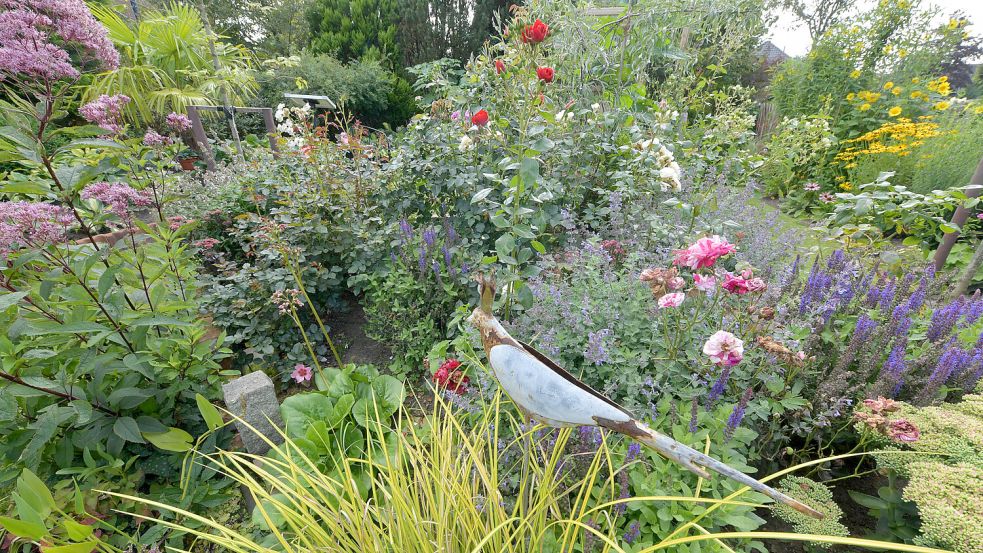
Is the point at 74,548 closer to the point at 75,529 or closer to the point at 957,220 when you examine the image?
the point at 75,529

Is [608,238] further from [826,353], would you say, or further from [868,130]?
[868,130]

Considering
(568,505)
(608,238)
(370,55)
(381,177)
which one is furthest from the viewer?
(370,55)

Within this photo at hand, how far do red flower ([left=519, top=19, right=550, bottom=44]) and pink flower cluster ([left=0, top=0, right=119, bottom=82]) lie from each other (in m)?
1.26

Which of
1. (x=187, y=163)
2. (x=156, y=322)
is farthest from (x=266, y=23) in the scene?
(x=156, y=322)

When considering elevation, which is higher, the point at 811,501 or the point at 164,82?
the point at 164,82

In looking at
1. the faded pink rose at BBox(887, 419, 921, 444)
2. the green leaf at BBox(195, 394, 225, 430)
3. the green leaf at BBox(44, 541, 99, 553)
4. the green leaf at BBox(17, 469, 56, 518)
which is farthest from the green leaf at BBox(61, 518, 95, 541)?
the faded pink rose at BBox(887, 419, 921, 444)

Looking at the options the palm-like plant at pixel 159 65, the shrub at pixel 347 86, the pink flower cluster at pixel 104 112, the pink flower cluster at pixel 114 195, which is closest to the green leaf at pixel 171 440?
the pink flower cluster at pixel 114 195

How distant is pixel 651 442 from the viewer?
477 millimetres

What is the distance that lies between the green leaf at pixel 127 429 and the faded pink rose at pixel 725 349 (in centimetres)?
171

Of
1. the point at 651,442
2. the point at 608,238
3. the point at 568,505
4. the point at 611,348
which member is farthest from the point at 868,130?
the point at 651,442

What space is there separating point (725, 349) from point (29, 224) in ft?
6.39

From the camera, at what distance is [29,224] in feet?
3.50

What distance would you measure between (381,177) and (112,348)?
1610 millimetres

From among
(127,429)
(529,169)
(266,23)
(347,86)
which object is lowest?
(127,429)
